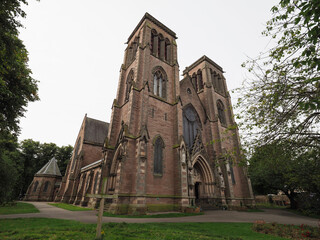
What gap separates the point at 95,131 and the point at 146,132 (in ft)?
67.8

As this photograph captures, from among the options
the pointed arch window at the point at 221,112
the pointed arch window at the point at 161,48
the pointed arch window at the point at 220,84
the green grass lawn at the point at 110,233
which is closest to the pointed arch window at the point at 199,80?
the pointed arch window at the point at 220,84

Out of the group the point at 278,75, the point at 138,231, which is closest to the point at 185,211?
the point at 138,231

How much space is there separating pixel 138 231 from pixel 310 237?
26.1 ft

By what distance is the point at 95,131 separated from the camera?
3375 centimetres

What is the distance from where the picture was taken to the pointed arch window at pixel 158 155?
1712cm

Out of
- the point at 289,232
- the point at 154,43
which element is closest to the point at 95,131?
the point at 154,43

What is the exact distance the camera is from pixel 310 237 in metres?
7.81

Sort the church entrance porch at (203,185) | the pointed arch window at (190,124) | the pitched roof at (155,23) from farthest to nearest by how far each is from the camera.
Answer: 1. the pitched roof at (155,23)
2. the pointed arch window at (190,124)
3. the church entrance porch at (203,185)

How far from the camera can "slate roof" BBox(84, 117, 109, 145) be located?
31.7 metres

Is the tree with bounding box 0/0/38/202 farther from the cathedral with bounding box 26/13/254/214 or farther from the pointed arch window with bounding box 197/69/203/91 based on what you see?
the pointed arch window with bounding box 197/69/203/91

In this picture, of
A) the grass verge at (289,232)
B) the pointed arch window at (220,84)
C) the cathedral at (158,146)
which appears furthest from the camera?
the pointed arch window at (220,84)

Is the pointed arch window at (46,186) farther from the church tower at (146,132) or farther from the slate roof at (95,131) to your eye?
the church tower at (146,132)

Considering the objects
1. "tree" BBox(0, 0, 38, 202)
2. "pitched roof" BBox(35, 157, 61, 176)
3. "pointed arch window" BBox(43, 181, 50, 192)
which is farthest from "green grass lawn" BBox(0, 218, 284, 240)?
"pitched roof" BBox(35, 157, 61, 176)

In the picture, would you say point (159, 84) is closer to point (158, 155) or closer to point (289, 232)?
point (158, 155)
